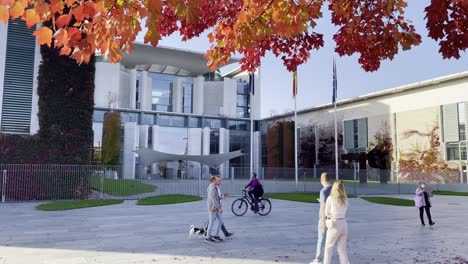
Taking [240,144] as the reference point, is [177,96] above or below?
above

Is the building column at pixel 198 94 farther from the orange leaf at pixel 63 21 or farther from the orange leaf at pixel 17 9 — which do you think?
the orange leaf at pixel 17 9

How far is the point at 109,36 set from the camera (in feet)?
13.8

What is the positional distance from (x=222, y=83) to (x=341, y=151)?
2070cm

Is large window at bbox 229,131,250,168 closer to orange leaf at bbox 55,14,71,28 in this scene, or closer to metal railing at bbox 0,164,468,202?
metal railing at bbox 0,164,468,202

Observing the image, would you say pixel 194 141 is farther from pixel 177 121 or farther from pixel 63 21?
pixel 63 21

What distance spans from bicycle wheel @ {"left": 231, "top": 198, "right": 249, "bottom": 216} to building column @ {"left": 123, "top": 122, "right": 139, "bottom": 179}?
36769mm

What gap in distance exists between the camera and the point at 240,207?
1625cm

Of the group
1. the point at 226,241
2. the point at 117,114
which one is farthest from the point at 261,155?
the point at 226,241

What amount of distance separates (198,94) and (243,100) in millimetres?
7698

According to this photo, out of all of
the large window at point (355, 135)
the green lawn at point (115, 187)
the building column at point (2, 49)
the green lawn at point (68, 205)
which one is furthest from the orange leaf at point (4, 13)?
the large window at point (355, 135)

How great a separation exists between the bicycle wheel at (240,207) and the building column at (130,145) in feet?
121

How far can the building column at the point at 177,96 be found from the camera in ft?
198

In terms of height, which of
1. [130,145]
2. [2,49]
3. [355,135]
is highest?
[2,49]

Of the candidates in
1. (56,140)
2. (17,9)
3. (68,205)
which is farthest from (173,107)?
(17,9)
